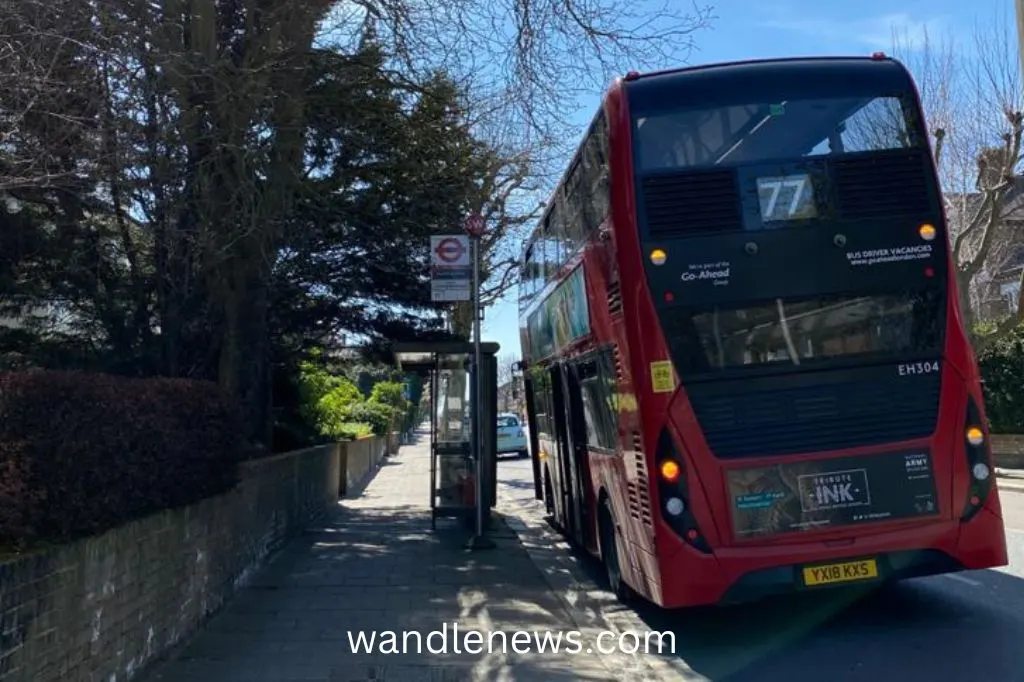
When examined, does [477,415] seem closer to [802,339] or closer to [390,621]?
[390,621]

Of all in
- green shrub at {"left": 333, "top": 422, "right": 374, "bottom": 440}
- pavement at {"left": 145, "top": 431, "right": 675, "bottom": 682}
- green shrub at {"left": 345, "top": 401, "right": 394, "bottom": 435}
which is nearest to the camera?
pavement at {"left": 145, "top": 431, "right": 675, "bottom": 682}

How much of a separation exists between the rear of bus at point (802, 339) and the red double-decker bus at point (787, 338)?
0.01 m

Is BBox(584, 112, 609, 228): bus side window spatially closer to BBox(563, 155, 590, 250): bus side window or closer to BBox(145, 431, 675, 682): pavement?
BBox(563, 155, 590, 250): bus side window

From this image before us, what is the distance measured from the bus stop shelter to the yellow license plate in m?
6.87

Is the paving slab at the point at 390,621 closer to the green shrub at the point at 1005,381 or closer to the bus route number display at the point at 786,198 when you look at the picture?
the bus route number display at the point at 786,198

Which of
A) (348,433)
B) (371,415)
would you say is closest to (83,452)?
(348,433)

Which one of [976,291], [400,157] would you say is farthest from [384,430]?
[400,157]

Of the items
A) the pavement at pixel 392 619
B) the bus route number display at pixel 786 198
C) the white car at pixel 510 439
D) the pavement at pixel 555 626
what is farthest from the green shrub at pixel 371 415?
the bus route number display at pixel 786 198

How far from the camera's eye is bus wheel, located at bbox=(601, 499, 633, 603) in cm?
879

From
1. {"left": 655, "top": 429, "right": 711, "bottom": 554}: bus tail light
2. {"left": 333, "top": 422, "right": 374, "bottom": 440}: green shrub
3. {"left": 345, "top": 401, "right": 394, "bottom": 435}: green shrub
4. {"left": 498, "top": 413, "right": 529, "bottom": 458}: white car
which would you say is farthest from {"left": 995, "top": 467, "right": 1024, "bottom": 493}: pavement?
{"left": 345, "top": 401, "right": 394, "bottom": 435}: green shrub

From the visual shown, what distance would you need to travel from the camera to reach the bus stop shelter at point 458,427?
519 inches

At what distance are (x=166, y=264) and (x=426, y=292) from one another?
5.34 metres

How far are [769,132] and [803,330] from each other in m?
1.52

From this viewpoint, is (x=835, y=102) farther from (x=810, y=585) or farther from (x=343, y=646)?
(x=343, y=646)
